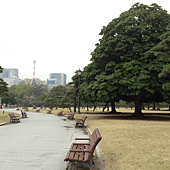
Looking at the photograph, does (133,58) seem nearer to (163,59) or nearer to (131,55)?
(131,55)

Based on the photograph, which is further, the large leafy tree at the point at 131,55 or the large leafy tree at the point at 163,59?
the large leafy tree at the point at 131,55

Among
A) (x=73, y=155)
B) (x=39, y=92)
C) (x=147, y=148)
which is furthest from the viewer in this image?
(x=39, y=92)

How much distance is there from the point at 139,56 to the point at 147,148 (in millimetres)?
15307

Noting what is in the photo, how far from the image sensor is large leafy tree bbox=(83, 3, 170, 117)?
1880 cm

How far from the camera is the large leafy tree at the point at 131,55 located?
740 inches

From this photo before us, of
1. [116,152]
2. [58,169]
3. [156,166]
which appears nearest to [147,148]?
[116,152]

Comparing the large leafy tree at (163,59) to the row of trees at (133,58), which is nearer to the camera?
the large leafy tree at (163,59)

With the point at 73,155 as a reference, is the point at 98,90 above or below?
above

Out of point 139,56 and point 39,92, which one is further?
point 39,92

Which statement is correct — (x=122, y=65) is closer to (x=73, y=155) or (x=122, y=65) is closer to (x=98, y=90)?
(x=98, y=90)

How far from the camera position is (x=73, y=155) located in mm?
5074

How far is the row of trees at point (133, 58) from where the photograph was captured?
18547 mm

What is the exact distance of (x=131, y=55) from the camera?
20.4 meters

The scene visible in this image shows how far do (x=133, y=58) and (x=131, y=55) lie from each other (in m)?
0.57
